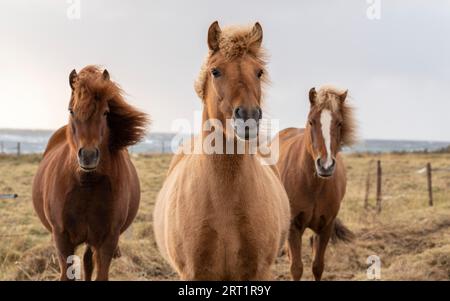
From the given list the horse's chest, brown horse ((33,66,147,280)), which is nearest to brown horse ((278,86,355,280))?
brown horse ((33,66,147,280))

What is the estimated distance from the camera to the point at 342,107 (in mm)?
6734

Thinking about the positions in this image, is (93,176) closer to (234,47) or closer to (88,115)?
(88,115)

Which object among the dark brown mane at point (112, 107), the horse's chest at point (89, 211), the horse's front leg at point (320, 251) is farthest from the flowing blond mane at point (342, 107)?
the horse's chest at point (89, 211)

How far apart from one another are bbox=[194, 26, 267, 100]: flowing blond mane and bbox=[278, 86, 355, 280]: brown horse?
2.82 m

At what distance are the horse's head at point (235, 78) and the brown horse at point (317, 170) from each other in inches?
113

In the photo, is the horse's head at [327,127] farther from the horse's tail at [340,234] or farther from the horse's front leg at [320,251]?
the horse's tail at [340,234]

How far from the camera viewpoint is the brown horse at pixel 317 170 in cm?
643

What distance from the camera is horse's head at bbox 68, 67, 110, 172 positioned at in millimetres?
4709

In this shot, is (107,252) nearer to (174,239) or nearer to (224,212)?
(174,239)

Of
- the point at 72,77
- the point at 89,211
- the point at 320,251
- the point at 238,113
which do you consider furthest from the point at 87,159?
the point at 320,251

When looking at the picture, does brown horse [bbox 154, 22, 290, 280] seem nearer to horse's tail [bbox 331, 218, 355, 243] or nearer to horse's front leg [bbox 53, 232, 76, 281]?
horse's front leg [bbox 53, 232, 76, 281]

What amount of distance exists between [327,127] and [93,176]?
2800mm
